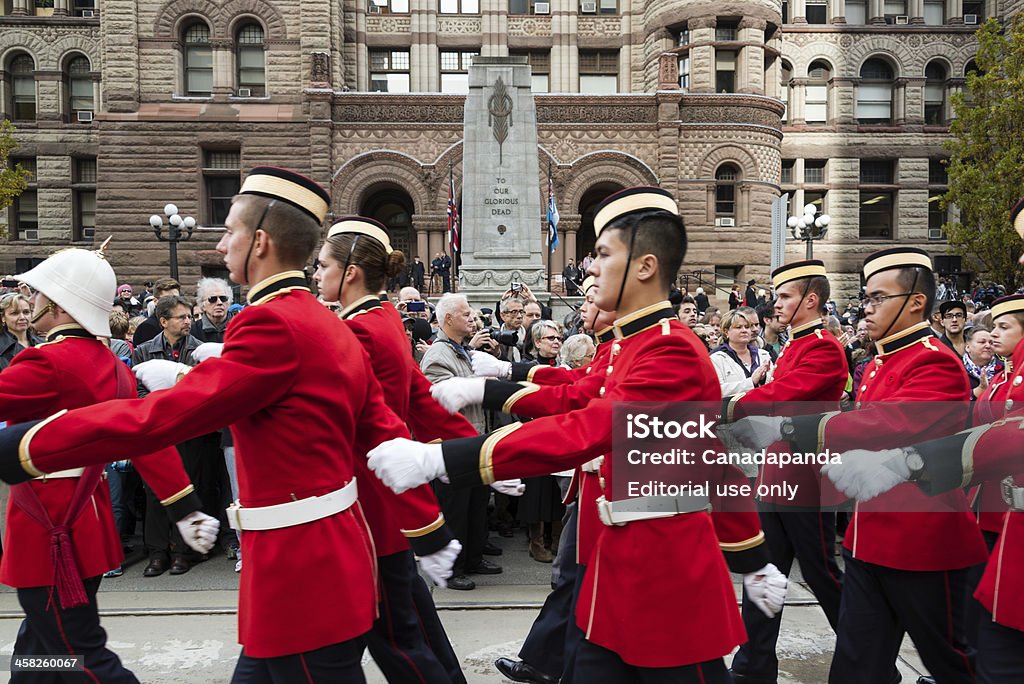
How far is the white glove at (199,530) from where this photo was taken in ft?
9.80

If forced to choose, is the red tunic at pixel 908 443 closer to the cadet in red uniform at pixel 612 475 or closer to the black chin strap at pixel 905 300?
the black chin strap at pixel 905 300

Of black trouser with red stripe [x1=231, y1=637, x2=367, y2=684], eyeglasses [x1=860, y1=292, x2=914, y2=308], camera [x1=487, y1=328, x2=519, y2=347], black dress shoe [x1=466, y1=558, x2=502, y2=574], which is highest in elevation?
eyeglasses [x1=860, y1=292, x2=914, y2=308]

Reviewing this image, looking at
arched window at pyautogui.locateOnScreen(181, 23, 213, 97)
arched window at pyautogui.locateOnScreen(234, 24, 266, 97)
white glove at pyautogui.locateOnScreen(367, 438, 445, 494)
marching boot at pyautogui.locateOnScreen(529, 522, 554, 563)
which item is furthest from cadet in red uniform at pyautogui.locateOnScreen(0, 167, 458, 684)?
arched window at pyautogui.locateOnScreen(181, 23, 213, 97)

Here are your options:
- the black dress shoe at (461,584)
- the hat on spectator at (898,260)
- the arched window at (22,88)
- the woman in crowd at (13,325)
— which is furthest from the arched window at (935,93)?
the arched window at (22,88)

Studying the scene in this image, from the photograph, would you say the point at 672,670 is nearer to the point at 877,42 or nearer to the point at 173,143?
the point at 173,143

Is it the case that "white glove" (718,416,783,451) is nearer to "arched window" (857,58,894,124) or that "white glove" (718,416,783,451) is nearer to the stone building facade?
the stone building facade

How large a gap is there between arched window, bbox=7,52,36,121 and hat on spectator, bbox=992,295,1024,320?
40.2 m

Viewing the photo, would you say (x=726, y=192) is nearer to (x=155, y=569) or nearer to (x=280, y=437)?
(x=155, y=569)

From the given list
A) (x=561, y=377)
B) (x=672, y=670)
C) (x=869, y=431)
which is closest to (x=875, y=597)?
(x=869, y=431)

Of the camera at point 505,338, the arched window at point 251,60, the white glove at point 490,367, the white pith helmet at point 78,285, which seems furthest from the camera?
the arched window at point 251,60

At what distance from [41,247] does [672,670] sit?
38.9 metres

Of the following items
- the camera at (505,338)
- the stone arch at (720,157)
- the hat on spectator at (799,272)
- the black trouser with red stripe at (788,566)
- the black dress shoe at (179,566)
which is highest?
the stone arch at (720,157)

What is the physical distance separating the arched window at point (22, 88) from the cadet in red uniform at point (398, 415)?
1516 inches

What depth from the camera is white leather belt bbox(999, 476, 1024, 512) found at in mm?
2713
